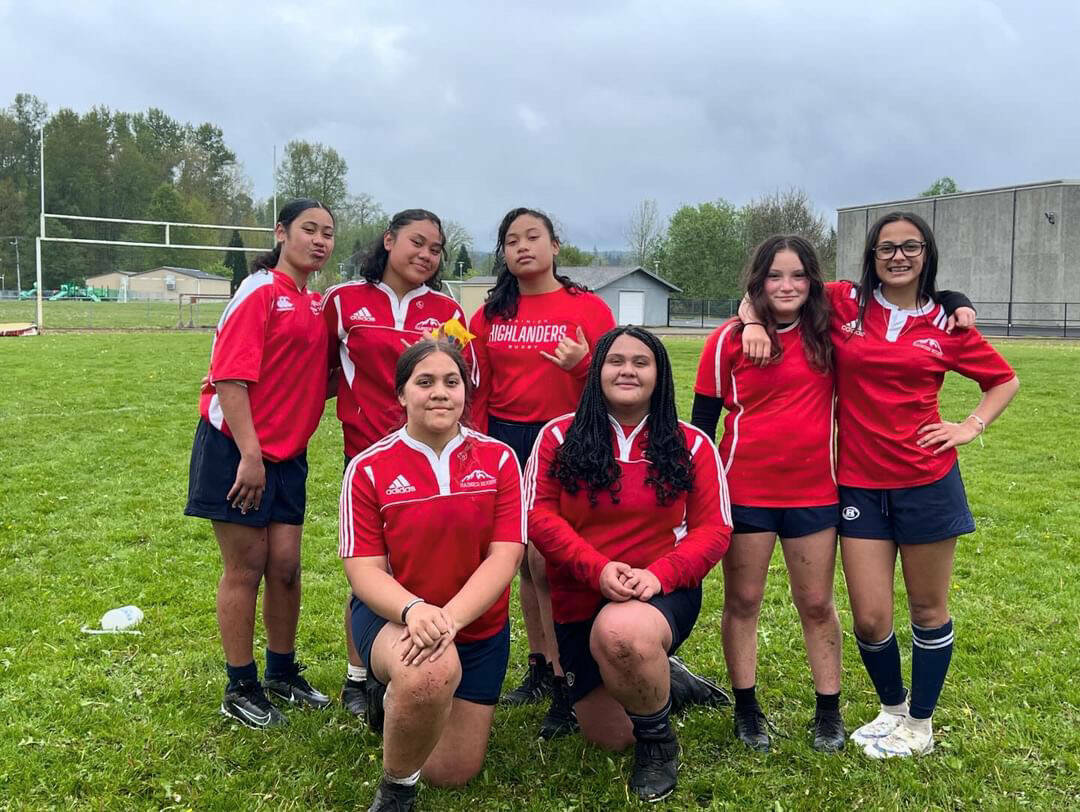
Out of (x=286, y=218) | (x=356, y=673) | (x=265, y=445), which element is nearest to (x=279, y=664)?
(x=356, y=673)

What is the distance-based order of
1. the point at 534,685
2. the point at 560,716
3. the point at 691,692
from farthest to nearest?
the point at 534,685
the point at 691,692
the point at 560,716

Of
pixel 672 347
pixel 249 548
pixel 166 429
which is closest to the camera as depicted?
pixel 249 548

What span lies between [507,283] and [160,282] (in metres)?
80.4

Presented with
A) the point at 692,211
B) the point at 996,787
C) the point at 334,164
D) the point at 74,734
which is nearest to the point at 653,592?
the point at 996,787

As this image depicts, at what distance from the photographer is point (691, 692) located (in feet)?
12.7

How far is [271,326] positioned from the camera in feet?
11.7

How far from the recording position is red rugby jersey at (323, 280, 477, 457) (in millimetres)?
3814

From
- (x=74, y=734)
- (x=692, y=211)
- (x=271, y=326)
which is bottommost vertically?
(x=74, y=734)

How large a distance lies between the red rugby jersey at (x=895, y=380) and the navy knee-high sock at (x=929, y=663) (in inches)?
25.9

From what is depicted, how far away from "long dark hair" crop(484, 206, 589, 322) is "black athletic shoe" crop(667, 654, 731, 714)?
187cm

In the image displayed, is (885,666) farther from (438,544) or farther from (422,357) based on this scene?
(422,357)

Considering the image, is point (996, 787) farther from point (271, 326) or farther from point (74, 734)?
point (74, 734)

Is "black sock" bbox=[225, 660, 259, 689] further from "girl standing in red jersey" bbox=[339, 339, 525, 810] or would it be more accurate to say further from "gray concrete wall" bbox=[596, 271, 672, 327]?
"gray concrete wall" bbox=[596, 271, 672, 327]

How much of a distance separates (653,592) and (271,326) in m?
1.95
